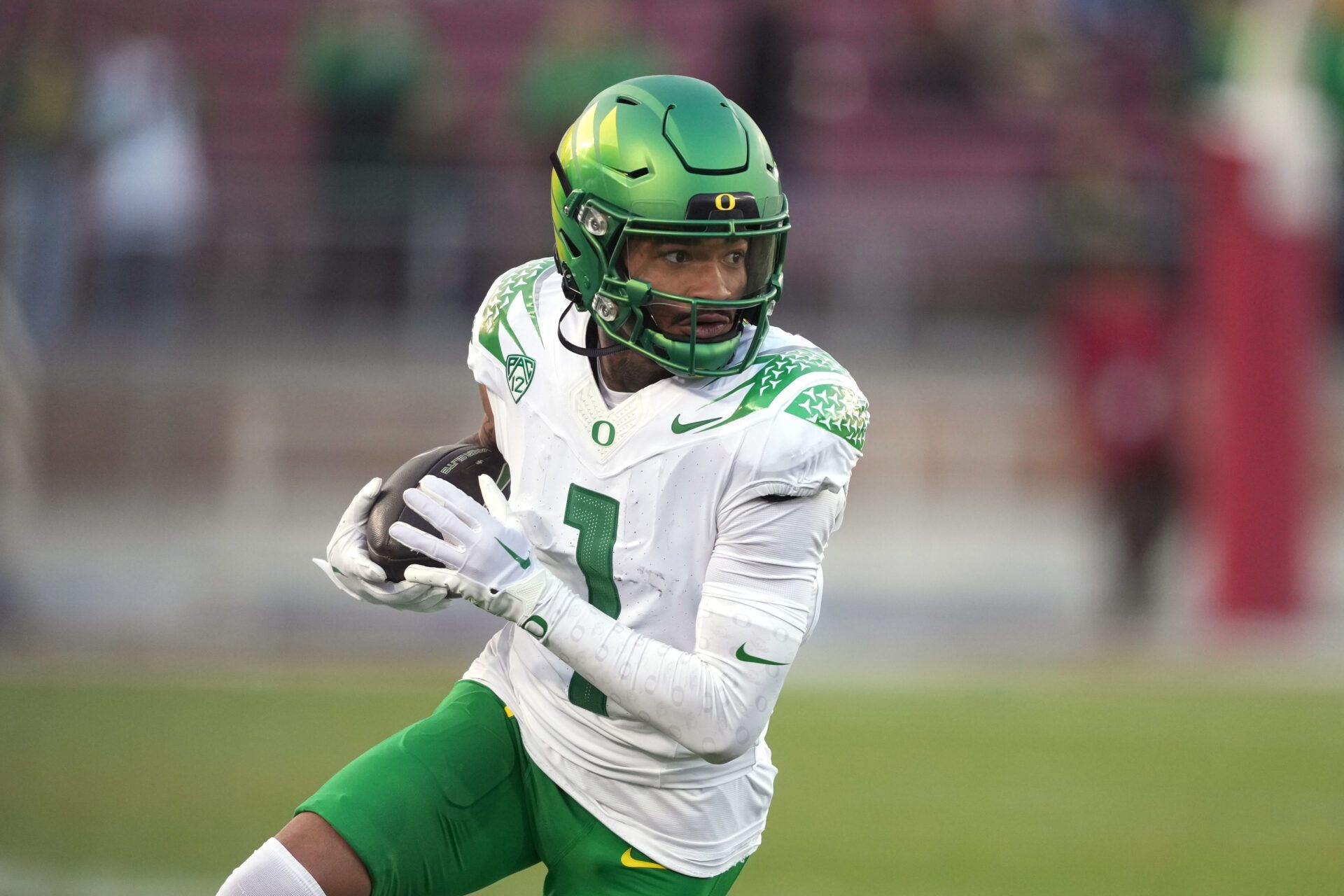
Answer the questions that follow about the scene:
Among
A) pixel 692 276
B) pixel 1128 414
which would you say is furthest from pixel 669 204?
pixel 1128 414

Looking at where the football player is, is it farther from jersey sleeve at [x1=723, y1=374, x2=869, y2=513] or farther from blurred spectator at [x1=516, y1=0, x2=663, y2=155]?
blurred spectator at [x1=516, y1=0, x2=663, y2=155]

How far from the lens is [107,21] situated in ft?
40.0

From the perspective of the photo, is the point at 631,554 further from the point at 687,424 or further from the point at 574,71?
the point at 574,71

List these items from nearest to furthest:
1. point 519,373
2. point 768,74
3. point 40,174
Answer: point 519,373 < point 40,174 < point 768,74

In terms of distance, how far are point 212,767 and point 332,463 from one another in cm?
409

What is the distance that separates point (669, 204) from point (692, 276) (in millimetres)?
121

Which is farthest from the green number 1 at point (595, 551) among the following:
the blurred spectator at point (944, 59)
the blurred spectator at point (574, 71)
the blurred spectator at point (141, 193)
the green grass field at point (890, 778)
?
the blurred spectator at point (944, 59)

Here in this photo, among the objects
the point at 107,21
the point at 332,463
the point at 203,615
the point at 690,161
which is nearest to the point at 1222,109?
the point at 332,463

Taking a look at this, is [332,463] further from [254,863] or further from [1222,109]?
[254,863]

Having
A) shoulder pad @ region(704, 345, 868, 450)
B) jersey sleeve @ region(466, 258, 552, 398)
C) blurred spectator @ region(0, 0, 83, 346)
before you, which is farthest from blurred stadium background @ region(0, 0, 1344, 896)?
shoulder pad @ region(704, 345, 868, 450)

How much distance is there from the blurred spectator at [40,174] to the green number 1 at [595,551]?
24.0 feet

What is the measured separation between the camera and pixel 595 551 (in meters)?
2.95

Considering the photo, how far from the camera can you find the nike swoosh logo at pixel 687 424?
9.51ft

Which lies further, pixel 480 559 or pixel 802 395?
pixel 802 395
